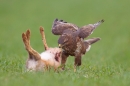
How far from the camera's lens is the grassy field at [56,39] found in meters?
6.22

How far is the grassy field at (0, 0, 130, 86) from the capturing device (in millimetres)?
6219

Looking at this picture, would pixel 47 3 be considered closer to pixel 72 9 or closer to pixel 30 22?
pixel 72 9

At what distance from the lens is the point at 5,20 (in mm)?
Result: 20500

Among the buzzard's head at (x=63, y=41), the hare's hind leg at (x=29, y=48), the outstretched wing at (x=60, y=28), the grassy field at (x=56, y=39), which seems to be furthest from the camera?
the outstretched wing at (x=60, y=28)

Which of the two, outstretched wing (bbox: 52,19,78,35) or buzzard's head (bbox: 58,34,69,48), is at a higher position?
outstretched wing (bbox: 52,19,78,35)

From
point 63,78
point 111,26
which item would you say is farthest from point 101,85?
point 111,26

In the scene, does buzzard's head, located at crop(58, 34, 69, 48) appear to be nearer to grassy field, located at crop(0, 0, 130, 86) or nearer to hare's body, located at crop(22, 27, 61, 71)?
hare's body, located at crop(22, 27, 61, 71)

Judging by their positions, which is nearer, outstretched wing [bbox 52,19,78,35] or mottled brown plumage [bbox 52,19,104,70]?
mottled brown plumage [bbox 52,19,104,70]

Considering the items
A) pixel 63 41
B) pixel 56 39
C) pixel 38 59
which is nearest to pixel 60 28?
pixel 63 41

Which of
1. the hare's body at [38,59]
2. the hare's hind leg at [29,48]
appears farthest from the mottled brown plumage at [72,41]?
the hare's hind leg at [29,48]

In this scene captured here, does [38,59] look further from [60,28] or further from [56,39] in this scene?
[56,39]

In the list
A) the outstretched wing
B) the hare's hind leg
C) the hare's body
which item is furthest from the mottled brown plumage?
the hare's hind leg

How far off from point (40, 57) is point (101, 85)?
153cm

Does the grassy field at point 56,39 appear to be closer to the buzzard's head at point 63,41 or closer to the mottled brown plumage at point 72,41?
the mottled brown plumage at point 72,41
